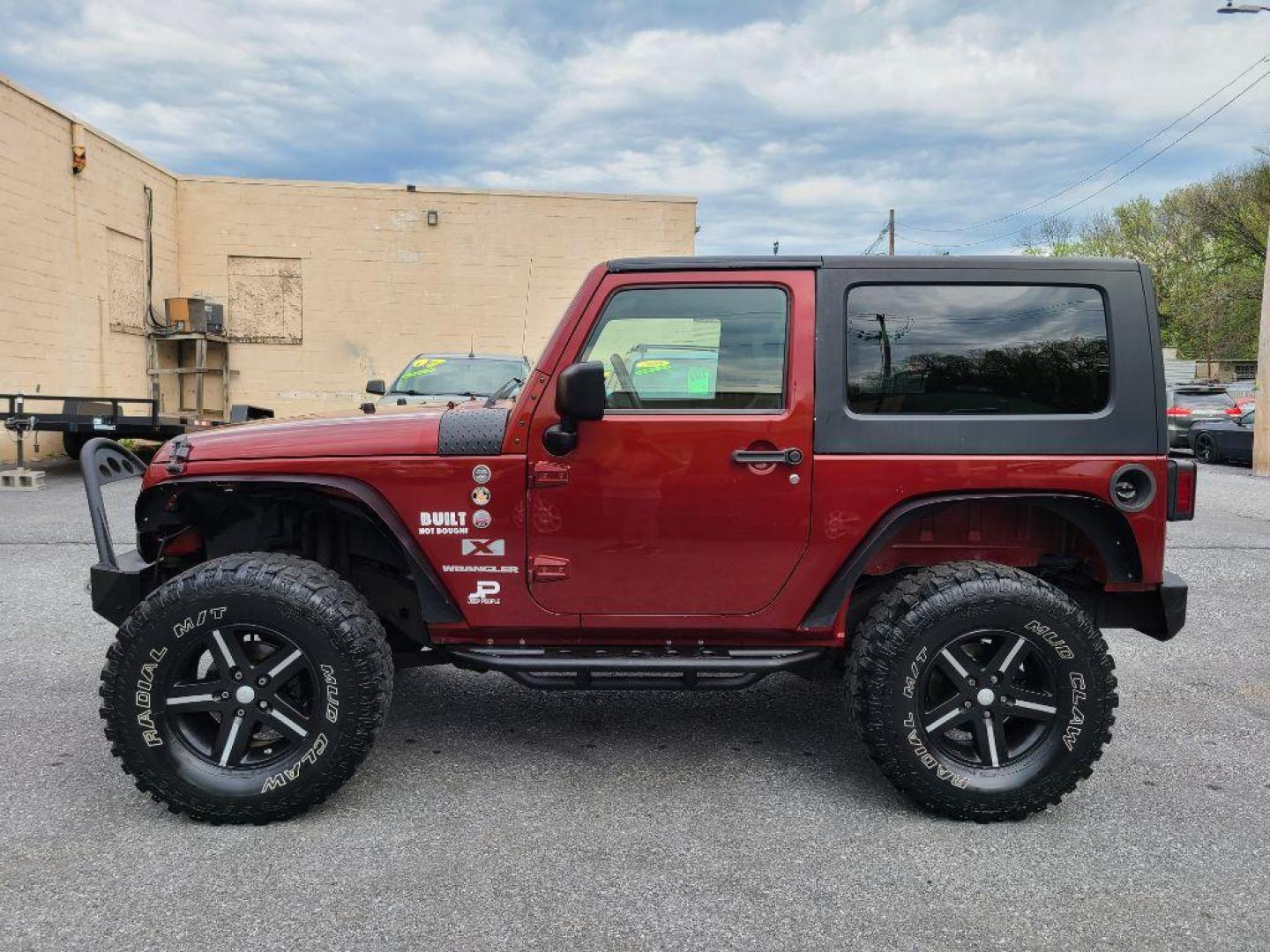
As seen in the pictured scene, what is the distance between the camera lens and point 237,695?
3.11 m

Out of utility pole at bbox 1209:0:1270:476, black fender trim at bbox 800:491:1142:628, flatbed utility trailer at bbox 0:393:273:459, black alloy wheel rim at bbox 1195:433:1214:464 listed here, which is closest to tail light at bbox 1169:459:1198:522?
black fender trim at bbox 800:491:1142:628

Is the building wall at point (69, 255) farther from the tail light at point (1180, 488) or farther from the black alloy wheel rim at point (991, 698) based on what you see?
the tail light at point (1180, 488)

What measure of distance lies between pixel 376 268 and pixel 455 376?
920 centimetres

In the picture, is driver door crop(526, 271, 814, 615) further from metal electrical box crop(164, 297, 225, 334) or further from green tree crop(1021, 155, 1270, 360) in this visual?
green tree crop(1021, 155, 1270, 360)

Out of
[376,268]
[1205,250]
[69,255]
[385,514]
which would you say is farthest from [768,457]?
[1205,250]

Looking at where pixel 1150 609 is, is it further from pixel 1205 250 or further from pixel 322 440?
pixel 1205 250

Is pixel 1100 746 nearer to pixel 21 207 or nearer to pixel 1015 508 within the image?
pixel 1015 508

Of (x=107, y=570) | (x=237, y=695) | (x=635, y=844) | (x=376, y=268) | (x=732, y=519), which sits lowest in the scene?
(x=635, y=844)

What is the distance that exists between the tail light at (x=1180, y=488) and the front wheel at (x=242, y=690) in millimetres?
2741

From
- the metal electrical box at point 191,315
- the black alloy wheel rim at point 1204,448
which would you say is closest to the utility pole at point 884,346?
the metal electrical box at point 191,315

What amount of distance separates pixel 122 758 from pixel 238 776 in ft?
1.27

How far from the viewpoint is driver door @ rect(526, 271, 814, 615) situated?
3.16 metres

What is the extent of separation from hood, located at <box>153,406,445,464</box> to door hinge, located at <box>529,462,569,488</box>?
0.38 meters

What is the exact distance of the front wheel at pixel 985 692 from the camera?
3.12m
